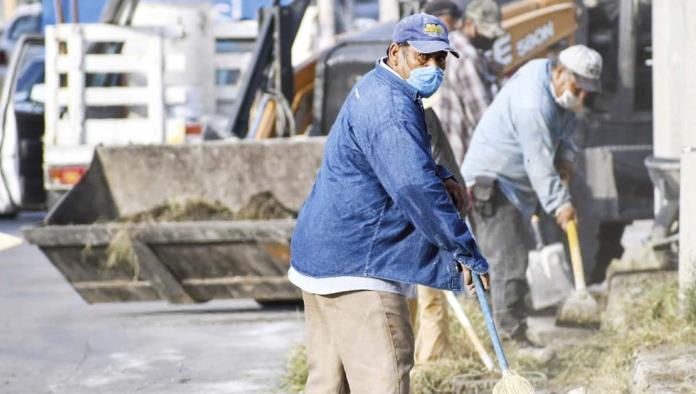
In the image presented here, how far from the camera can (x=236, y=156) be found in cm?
1043

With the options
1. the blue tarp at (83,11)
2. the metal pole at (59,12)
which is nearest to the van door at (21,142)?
the blue tarp at (83,11)

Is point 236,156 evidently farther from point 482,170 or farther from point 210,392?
point 210,392

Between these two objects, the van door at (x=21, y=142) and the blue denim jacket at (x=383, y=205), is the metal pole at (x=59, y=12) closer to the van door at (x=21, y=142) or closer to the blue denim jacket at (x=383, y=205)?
the van door at (x=21, y=142)

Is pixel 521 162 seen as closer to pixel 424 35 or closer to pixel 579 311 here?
pixel 579 311

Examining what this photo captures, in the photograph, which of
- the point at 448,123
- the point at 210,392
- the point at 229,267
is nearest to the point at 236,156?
the point at 229,267

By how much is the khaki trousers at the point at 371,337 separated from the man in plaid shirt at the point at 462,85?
4.05 meters

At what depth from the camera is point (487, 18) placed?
10117 millimetres

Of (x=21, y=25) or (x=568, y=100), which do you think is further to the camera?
(x=21, y=25)

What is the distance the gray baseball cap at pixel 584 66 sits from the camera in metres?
8.38

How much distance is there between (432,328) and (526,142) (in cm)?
137

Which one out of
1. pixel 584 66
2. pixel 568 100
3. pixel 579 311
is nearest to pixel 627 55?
pixel 579 311

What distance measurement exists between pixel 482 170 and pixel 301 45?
9152 mm

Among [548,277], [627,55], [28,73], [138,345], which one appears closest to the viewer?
[138,345]

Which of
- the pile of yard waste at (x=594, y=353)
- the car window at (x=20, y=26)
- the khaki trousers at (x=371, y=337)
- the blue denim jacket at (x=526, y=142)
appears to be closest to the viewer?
the khaki trousers at (x=371, y=337)
